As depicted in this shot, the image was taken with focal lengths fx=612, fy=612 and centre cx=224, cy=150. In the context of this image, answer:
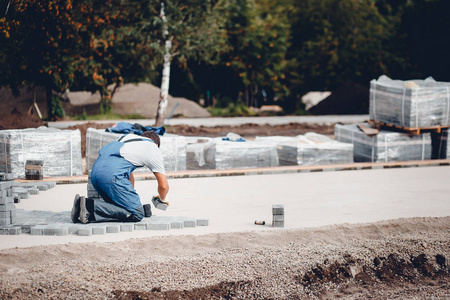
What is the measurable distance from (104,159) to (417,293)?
3.93 metres

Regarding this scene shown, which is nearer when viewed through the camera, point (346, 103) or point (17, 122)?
point (17, 122)

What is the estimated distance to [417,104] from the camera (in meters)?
14.0

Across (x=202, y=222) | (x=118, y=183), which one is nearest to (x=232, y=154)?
(x=202, y=222)

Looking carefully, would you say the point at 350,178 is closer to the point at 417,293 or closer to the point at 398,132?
the point at 398,132

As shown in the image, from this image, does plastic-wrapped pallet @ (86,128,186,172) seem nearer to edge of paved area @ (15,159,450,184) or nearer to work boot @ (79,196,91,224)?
edge of paved area @ (15,159,450,184)

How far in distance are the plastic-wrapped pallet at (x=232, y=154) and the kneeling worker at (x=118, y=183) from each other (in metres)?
5.22

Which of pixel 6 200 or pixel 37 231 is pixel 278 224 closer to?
pixel 37 231

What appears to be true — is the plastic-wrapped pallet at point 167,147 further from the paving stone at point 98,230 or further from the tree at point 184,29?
the tree at point 184,29

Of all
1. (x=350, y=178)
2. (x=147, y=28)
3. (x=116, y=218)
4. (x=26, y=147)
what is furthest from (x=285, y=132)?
(x=116, y=218)

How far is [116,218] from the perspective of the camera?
763 centimetres

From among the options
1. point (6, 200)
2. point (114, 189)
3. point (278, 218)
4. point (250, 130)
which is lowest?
point (250, 130)

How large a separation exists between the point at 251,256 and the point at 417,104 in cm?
887

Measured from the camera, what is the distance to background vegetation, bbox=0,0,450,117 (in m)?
20.1

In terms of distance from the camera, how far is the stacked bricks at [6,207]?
722 centimetres
